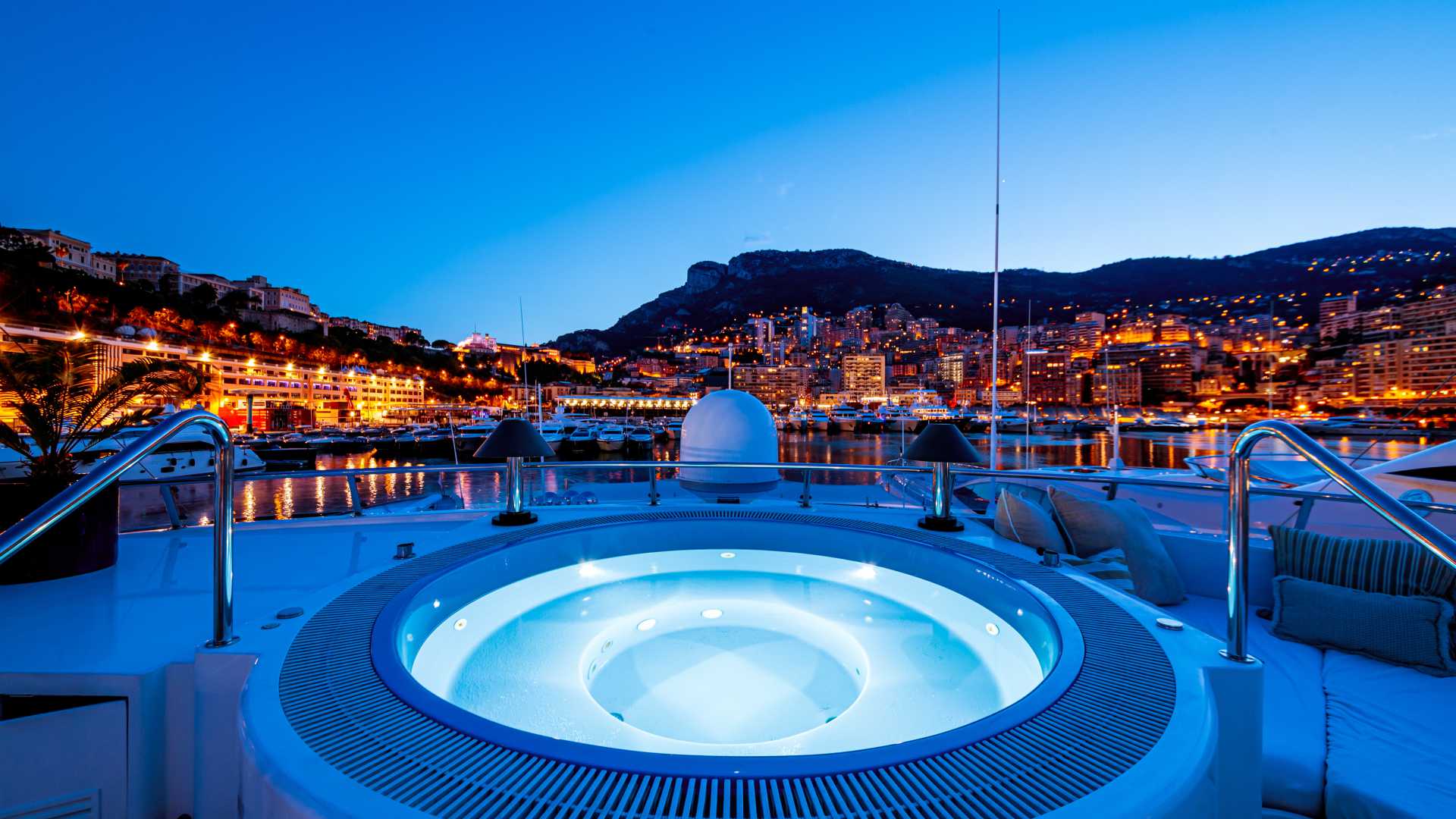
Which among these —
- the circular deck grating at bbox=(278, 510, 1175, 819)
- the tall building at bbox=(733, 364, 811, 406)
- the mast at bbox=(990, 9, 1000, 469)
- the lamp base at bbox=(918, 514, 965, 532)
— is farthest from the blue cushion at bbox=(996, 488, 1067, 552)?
the tall building at bbox=(733, 364, 811, 406)

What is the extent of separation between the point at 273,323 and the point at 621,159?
71.0m

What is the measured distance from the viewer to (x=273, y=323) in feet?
237

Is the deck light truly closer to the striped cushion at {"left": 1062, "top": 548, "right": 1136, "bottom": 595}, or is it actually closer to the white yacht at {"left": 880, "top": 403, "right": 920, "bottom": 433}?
the striped cushion at {"left": 1062, "top": 548, "right": 1136, "bottom": 595}

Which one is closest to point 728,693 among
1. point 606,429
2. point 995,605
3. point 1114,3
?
point 995,605

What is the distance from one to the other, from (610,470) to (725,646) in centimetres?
2023

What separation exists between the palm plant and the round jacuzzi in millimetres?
2556

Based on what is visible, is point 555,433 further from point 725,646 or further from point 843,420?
point 725,646

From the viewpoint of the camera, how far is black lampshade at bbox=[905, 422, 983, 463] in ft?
11.9

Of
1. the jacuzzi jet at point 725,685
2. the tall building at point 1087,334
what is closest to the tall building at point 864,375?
the tall building at point 1087,334

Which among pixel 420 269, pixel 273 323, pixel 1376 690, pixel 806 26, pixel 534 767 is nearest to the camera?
pixel 534 767

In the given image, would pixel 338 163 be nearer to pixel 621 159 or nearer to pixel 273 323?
pixel 621 159

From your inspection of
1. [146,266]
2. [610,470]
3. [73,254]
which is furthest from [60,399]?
[146,266]

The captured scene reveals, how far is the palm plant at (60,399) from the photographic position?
3137 millimetres

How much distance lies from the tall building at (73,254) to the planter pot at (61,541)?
55.8 m
